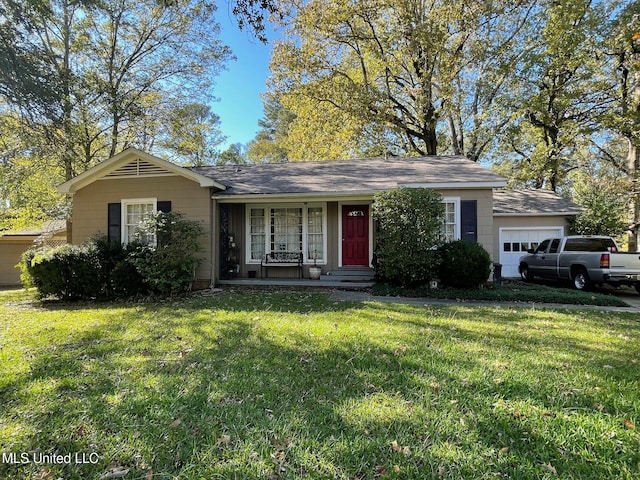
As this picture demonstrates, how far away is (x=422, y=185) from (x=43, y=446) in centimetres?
953

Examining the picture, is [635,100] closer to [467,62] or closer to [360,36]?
[467,62]

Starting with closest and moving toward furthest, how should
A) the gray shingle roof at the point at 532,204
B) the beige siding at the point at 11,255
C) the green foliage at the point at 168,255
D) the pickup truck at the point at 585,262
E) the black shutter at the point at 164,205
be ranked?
the green foliage at the point at 168,255 < the pickup truck at the point at 585,262 < the black shutter at the point at 164,205 < the gray shingle roof at the point at 532,204 < the beige siding at the point at 11,255

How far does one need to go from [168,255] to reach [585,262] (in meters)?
11.9

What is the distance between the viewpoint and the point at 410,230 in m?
8.76

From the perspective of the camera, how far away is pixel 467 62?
17.0m

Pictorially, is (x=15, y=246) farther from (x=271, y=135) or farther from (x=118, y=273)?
(x=271, y=135)

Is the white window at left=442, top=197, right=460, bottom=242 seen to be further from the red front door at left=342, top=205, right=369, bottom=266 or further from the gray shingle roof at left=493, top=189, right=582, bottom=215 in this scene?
the gray shingle roof at left=493, top=189, right=582, bottom=215

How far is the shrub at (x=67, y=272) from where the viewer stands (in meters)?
8.62

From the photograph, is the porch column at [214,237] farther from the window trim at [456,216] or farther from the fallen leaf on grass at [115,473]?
the fallen leaf on grass at [115,473]

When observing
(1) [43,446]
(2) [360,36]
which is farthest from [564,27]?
(1) [43,446]

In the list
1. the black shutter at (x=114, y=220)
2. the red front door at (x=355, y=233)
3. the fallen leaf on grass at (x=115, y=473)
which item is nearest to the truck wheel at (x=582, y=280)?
the red front door at (x=355, y=233)

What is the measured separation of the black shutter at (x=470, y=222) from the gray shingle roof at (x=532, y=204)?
4.22 meters

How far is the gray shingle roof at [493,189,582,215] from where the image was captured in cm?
1326

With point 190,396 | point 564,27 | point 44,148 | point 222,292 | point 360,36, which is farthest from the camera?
point 360,36
